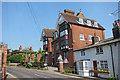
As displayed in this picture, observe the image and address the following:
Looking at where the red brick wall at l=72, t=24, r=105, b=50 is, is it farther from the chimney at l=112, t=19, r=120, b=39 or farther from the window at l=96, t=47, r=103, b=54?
the chimney at l=112, t=19, r=120, b=39

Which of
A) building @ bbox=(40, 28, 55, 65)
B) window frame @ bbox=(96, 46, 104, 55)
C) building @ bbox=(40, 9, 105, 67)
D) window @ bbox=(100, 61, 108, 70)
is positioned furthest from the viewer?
building @ bbox=(40, 28, 55, 65)

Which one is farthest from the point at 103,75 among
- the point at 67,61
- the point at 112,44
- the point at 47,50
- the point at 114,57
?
the point at 47,50

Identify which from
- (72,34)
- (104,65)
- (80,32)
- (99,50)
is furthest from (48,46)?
(104,65)

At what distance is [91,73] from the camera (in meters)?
20.3

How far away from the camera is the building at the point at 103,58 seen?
16.8 meters

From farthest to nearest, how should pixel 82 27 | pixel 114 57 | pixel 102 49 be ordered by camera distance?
pixel 82 27 < pixel 102 49 < pixel 114 57

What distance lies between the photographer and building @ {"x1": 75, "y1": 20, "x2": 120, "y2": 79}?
55.0 ft

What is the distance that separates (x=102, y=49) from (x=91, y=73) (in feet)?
15.8

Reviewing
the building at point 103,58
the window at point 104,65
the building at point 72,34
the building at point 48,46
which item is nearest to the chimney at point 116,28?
the building at point 103,58

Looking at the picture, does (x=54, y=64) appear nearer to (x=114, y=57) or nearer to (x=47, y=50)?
(x=47, y=50)

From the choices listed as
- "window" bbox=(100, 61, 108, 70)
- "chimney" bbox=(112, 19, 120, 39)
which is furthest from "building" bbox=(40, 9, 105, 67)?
"chimney" bbox=(112, 19, 120, 39)

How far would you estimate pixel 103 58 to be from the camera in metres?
19.1

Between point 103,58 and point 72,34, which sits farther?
point 72,34

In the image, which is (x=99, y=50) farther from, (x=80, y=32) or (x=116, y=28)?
(x=80, y=32)
